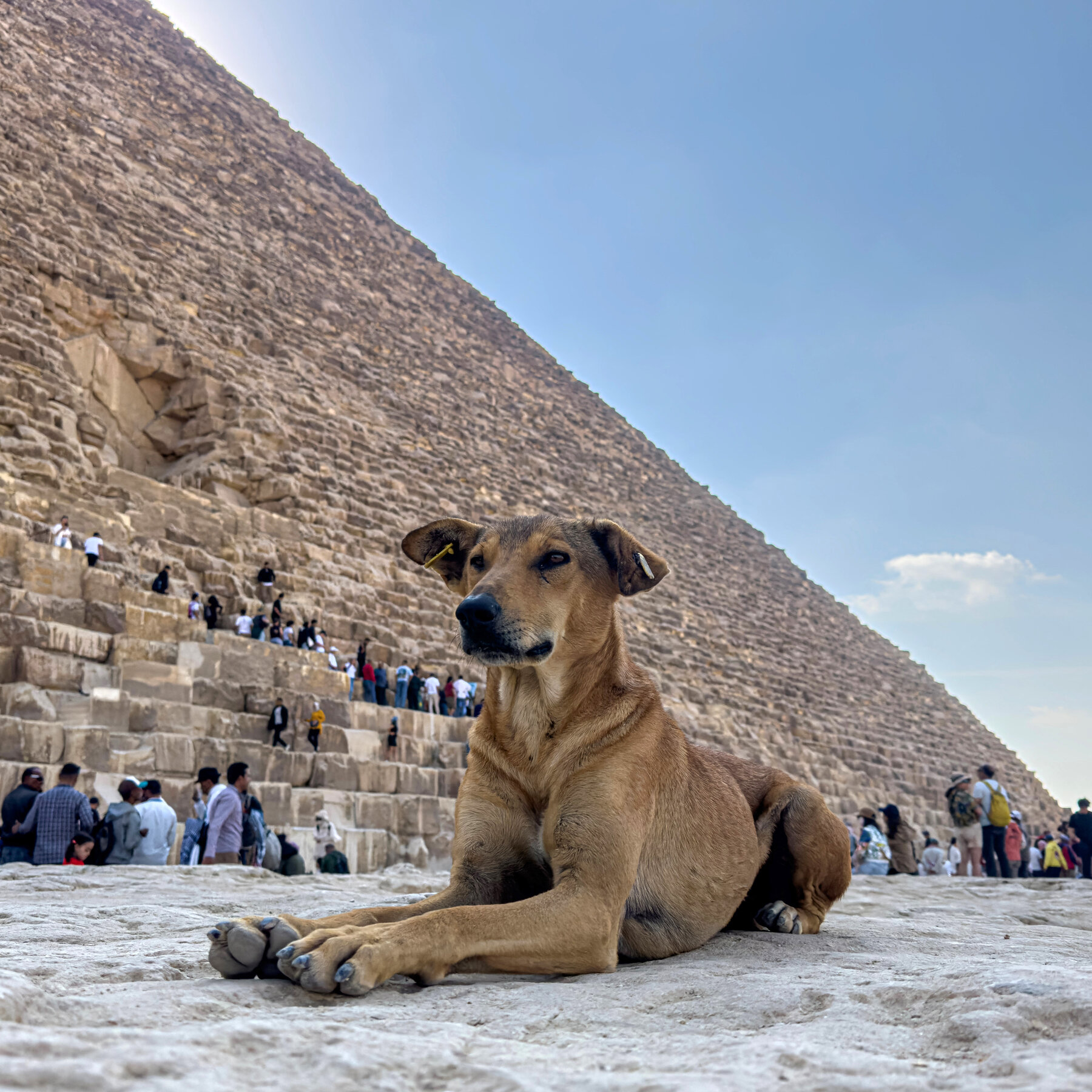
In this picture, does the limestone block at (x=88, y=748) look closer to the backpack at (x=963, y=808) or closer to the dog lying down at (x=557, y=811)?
the dog lying down at (x=557, y=811)

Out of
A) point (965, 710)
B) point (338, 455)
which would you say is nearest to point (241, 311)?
point (338, 455)

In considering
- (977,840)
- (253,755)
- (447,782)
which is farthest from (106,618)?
(977,840)

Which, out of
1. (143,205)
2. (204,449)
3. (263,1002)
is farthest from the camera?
(143,205)

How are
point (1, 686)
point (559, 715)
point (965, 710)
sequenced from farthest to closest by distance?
point (965, 710) < point (1, 686) < point (559, 715)

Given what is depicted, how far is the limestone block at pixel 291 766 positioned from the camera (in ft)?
29.5

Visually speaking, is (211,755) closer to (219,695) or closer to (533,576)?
(219,695)

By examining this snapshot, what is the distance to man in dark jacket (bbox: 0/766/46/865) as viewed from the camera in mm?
5574

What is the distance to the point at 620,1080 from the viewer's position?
1043 millimetres

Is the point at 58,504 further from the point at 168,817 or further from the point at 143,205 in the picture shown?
the point at 143,205

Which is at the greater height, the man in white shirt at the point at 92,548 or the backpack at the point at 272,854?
the man in white shirt at the point at 92,548

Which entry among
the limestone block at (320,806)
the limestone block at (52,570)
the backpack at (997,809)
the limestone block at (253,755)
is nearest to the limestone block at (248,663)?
the limestone block at (253,755)

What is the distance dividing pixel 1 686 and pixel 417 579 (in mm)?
9363

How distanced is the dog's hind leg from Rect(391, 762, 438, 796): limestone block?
783 centimetres

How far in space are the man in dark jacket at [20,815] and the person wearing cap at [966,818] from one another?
26.2 feet
